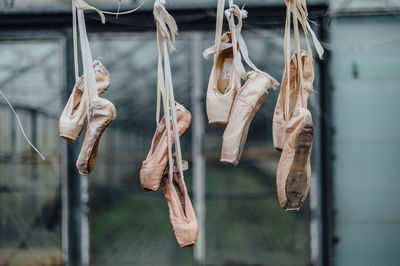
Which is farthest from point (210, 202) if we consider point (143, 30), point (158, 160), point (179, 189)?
point (158, 160)

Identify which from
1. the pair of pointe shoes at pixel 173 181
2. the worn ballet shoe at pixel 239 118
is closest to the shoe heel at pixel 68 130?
the pair of pointe shoes at pixel 173 181

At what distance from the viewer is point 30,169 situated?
2.80 meters

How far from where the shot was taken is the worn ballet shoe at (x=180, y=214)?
4.64ft

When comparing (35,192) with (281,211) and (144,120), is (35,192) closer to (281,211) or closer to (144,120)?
(144,120)

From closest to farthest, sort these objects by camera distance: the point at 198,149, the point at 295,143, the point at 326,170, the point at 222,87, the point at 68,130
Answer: the point at 295,143 → the point at 68,130 → the point at 222,87 → the point at 326,170 → the point at 198,149

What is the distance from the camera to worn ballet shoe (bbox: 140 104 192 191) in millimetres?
1401

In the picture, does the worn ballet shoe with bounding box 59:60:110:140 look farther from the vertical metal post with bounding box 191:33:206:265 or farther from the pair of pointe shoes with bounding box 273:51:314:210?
the vertical metal post with bounding box 191:33:206:265

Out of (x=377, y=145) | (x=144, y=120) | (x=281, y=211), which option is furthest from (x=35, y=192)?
(x=377, y=145)

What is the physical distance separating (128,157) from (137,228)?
1.59ft

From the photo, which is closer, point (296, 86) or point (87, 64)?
point (87, 64)

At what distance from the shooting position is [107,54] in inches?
114

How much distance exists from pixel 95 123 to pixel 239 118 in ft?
1.46

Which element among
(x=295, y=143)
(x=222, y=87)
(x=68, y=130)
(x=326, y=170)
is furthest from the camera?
(x=326, y=170)

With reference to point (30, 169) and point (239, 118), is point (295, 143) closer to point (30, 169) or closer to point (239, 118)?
point (239, 118)
